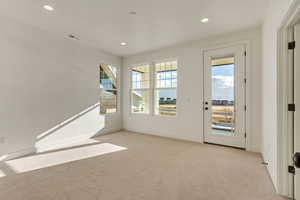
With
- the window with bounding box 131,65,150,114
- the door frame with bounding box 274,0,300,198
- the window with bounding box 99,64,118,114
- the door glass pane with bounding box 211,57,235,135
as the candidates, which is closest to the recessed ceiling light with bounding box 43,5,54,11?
the window with bounding box 99,64,118,114

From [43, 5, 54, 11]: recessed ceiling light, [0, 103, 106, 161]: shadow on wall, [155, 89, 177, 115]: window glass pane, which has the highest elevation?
[43, 5, 54, 11]: recessed ceiling light

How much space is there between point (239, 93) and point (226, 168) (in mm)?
1793

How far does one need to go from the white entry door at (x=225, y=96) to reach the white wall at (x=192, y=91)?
16 cm

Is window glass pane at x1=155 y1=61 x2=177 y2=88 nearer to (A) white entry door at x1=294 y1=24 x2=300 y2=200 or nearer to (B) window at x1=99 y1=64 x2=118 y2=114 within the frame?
(B) window at x1=99 y1=64 x2=118 y2=114

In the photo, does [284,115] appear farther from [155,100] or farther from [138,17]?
[155,100]

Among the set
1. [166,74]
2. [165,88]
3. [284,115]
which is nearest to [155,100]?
[165,88]

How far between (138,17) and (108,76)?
273 centimetres

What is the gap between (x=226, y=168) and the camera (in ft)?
8.25

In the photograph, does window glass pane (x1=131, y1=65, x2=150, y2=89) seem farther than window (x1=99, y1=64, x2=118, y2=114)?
Yes

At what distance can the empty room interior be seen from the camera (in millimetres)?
1838

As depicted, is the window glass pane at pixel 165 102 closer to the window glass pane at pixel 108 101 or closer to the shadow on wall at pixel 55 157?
the window glass pane at pixel 108 101

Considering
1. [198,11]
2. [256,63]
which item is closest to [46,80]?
[198,11]

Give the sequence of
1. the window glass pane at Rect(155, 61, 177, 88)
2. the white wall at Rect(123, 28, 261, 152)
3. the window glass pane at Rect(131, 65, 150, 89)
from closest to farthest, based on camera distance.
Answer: the white wall at Rect(123, 28, 261, 152) < the window glass pane at Rect(155, 61, 177, 88) < the window glass pane at Rect(131, 65, 150, 89)

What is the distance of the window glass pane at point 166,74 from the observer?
14.8 ft
